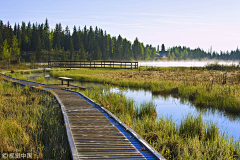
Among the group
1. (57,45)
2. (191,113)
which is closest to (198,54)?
(57,45)

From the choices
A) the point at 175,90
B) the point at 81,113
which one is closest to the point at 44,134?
the point at 81,113

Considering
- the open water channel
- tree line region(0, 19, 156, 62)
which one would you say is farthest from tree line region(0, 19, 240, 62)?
the open water channel

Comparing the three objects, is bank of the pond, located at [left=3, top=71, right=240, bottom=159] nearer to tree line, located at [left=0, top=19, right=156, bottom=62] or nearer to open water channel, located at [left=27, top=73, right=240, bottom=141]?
open water channel, located at [left=27, top=73, right=240, bottom=141]

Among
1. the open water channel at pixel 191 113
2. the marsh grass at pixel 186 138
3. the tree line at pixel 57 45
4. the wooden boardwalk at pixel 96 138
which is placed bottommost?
the open water channel at pixel 191 113

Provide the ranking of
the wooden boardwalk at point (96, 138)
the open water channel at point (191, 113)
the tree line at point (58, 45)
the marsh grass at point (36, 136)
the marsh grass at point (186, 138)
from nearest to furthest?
the wooden boardwalk at point (96, 138) < the marsh grass at point (36, 136) < the marsh grass at point (186, 138) < the open water channel at point (191, 113) < the tree line at point (58, 45)

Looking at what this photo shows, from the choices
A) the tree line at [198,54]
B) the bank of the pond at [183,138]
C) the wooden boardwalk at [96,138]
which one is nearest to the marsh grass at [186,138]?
the bank of the pond at [183,138]

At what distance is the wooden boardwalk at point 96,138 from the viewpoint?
4035 millimetres

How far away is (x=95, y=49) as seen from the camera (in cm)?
8819

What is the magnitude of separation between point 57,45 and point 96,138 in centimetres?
8706

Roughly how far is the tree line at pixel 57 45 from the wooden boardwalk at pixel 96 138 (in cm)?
5701

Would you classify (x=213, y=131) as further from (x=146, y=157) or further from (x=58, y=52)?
(x=58, y=52)

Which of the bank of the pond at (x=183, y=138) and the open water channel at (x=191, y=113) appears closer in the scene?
the bank of the pond at (x=183, y=138)

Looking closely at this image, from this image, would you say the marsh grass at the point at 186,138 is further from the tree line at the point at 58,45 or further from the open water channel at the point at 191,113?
the tree line at the point at 58,45

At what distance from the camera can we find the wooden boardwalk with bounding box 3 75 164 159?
13.2ft
